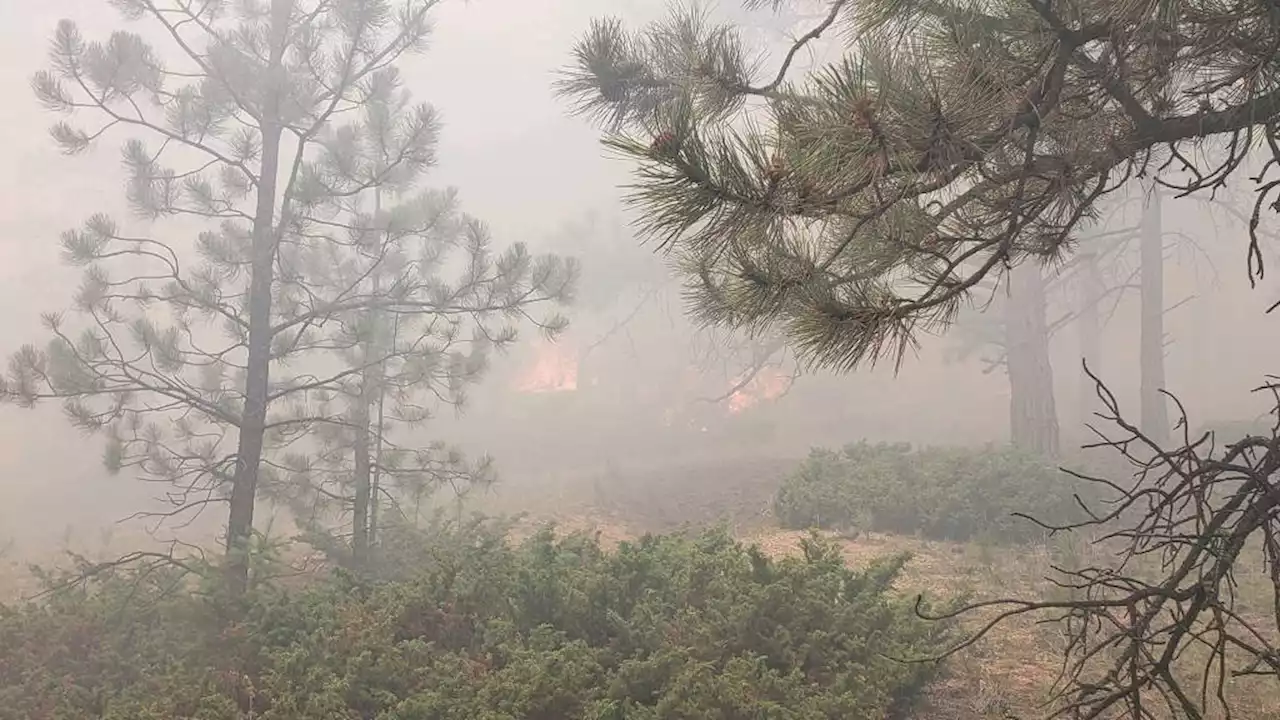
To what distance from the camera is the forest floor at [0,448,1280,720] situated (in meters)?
3.87

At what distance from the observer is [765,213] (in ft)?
7.80

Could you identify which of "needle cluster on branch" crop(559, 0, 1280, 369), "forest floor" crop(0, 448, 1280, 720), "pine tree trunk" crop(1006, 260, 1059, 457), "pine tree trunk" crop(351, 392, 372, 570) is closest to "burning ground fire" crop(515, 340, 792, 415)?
"forest floor" crop(0, 448, 1280, 720)

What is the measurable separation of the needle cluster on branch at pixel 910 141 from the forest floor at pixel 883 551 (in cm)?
175

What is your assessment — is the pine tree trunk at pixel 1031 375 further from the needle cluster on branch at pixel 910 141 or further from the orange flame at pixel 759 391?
the orange flame at pixel 759 391

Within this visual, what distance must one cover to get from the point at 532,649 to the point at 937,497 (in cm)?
600

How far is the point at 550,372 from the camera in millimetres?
29500

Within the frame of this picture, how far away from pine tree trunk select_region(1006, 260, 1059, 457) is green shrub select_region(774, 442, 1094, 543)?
2632 millimetres

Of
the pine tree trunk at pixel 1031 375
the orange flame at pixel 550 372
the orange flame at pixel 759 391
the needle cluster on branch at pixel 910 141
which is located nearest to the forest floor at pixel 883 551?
the needle cluster on branch at pixel 910 141

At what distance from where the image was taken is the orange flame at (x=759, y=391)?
24.2m

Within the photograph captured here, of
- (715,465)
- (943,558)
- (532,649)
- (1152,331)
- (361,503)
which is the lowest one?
(943,558)

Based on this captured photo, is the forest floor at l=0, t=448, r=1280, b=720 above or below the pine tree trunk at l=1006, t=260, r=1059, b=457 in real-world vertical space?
below

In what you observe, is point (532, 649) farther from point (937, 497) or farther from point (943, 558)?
point (937, 497)

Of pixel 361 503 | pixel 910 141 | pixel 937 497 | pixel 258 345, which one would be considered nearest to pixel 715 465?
pixel 937 497

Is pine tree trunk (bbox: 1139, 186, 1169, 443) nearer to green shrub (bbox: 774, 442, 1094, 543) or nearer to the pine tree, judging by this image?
green shrub (bbox: 774, 442, 1094, 543)
